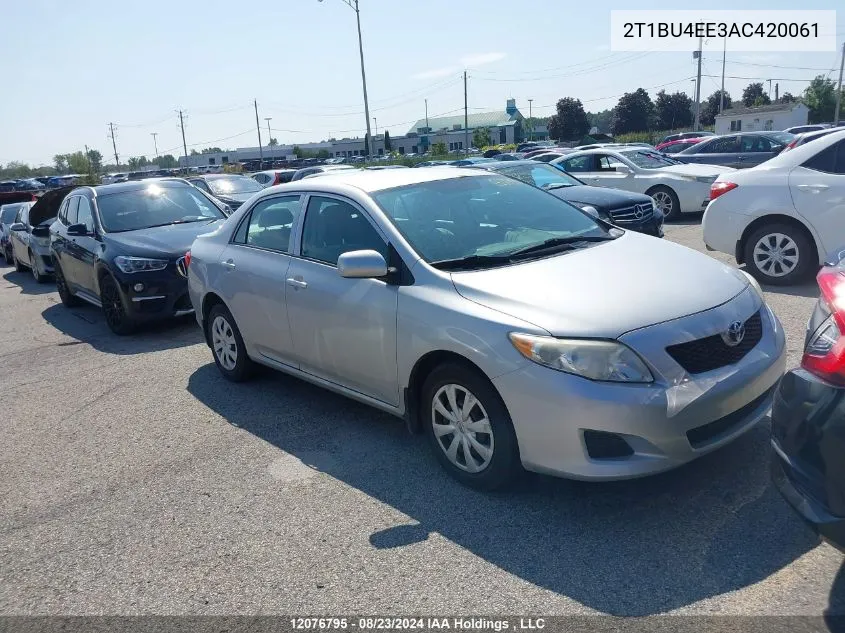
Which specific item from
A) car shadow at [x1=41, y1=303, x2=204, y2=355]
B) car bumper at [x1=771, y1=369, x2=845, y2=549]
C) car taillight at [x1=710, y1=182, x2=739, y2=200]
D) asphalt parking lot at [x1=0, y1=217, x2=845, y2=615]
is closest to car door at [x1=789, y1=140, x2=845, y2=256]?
car taillight at [x1=710, y1=182, x2=739, y2=200]

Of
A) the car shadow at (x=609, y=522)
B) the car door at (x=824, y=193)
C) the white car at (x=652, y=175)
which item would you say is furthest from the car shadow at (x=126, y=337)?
the white car at (x=652, y=175)

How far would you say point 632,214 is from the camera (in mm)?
10242

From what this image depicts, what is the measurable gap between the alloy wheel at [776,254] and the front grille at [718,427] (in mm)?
4584

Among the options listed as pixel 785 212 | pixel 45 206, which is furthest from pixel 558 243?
pixel 45 206

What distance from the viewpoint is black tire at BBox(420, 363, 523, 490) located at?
142 inches

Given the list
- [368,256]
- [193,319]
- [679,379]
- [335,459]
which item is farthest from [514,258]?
[193,319]

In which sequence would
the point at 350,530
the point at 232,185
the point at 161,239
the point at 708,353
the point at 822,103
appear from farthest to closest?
1. the point at 822,103
2. the point at 232,185
3. the point at 161,239
4. the point at 350,530
5. the point at 708,353

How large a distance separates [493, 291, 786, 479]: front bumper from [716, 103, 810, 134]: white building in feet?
206

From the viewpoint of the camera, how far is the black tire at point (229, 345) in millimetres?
5875

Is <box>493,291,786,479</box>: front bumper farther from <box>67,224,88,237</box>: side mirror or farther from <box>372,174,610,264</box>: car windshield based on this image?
<box>67,224,88,237</box>: side mirror

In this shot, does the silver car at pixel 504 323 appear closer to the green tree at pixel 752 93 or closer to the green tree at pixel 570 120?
the green tree at pixel 570 120

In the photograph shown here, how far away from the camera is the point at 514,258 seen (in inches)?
166

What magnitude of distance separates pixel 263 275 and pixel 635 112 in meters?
72.7

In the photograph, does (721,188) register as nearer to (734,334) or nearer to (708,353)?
(734,334)
